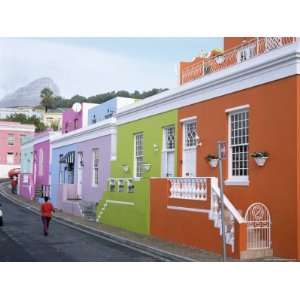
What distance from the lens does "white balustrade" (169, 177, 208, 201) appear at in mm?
12749

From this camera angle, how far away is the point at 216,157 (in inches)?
530

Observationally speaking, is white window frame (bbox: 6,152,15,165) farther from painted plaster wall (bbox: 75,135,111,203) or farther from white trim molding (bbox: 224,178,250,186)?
white trim molding (bbox: 224,178,250,186)

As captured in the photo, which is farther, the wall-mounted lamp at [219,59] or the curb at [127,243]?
the wall-mounted lamp at [219,59]

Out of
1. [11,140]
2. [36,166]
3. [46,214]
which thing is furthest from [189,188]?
[11,140]

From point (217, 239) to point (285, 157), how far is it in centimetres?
245

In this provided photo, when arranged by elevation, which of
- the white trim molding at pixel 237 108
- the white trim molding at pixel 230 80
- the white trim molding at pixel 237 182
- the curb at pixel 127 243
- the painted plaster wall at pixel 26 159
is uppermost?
the white trim molding at pixel 230 80

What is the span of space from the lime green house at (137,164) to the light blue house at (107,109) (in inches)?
46.9

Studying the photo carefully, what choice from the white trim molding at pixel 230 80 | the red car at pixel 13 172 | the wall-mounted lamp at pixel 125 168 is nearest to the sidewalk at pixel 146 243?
the wall-mounted lamp at pixel 125 168

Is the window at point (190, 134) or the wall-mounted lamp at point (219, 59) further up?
the wall-mounted lamp at point (219, 59)

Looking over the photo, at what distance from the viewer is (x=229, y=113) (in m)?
13.1

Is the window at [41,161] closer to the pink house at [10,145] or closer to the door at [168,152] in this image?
the pink house at [10,145]

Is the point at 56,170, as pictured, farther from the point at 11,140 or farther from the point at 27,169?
the point at 11,140

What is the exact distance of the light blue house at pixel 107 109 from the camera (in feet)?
66.2
